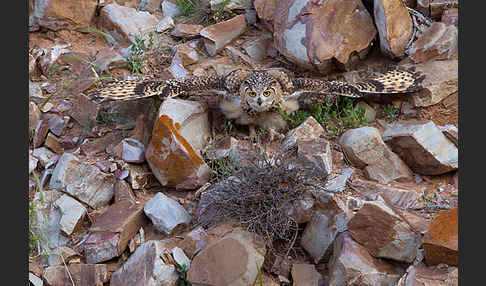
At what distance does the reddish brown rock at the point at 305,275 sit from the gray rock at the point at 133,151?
2013 millimetres

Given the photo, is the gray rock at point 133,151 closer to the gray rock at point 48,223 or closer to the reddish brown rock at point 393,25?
the gray rock at point 48,223

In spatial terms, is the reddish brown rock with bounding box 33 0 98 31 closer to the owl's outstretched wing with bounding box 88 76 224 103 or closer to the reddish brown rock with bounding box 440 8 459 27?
the owl's outstretched wing with bounding box 88 76 224 103

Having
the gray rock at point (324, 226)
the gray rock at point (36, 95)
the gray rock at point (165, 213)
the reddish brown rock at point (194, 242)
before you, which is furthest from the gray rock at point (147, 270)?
the gray rock at point (36, 95)

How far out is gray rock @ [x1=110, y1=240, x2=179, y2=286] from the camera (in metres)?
4.89

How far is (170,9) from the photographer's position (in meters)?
8.24

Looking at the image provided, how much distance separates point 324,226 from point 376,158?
0.98m

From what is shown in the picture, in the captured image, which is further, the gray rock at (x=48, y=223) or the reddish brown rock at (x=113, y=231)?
the gray rock at (x=48, y=223)

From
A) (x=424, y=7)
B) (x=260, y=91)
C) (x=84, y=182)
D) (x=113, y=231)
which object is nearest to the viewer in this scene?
(x=113, y=231)

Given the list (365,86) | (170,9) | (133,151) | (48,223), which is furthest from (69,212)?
(170,9)

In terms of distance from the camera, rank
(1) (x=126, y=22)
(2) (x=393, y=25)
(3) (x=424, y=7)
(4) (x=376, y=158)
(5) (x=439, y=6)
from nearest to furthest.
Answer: (4) (x=376, y=158) < (2) (x=393, y=25) < (5) (x=439, y=6) < (3) (x=424, y=7) < (1) (x=126, y=22)

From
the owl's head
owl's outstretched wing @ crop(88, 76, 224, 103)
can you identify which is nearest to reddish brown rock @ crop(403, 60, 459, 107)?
the owl's head

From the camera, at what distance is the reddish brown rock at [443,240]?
417 centimetres

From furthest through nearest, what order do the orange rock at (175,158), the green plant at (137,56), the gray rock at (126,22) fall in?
the gray rock at (126,22)
the green plant at (137,56)
the orange rock at (175,158)

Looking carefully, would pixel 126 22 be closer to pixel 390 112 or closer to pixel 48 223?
pixel 48 223
